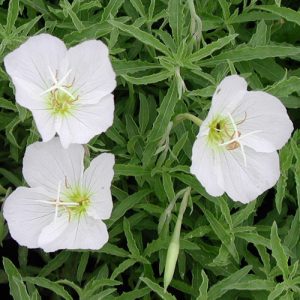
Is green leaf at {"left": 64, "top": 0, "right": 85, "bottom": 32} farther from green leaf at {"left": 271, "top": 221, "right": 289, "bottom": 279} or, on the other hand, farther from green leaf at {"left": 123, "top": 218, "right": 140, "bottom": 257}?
green leaf at {"left": 271, "top": 221, "right": 289, "bottom": 279}

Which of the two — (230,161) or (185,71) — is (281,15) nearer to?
(185,71)

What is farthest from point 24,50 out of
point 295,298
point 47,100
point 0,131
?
point 295,298

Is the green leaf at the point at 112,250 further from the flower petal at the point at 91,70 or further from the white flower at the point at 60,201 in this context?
the flower petal at the point at 91,70

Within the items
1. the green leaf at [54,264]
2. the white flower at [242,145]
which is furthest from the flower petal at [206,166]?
the green leaf at [54,264]

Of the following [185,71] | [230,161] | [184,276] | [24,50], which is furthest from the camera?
[184,276]

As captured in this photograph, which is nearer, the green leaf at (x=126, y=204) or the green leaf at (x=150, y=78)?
the green leaf at (x=150, y=78)

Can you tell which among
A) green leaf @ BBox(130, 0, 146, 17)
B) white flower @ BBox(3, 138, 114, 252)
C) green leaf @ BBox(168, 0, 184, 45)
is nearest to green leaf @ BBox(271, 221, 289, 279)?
white flower @ BBox(3, 138, 114, 252)
